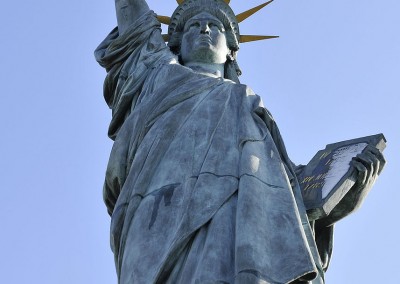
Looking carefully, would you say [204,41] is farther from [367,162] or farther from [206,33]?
[367,162]

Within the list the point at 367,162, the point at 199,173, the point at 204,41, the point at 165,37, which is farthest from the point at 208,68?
the point at 199,173

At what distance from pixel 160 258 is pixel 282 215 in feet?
3.40

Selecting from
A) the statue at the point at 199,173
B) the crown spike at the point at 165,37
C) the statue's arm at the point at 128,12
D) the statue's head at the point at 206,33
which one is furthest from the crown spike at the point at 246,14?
the statue's arm at the point at 128,12

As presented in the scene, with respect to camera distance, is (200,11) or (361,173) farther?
(200,11)

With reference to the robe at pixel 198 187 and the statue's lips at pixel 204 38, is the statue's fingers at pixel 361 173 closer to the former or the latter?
the robe at pixel 198 187

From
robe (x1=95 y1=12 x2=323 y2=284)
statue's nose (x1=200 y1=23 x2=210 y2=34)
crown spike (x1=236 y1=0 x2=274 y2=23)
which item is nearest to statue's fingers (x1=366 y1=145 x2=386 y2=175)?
robe (x1=95 y1=12 x2=323 y2=284)

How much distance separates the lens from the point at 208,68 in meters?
13.6

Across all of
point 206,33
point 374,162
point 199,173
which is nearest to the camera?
point 199,173

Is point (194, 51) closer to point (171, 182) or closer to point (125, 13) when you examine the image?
point (125, 13)

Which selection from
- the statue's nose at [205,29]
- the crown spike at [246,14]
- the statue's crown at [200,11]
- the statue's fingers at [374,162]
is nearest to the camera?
the statue's fingers at [374,162]

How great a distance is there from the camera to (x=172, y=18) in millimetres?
14352

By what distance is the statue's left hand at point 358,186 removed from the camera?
41.4ft

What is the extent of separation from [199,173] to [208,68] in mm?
2071

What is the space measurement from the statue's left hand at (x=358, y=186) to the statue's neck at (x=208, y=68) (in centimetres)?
164
